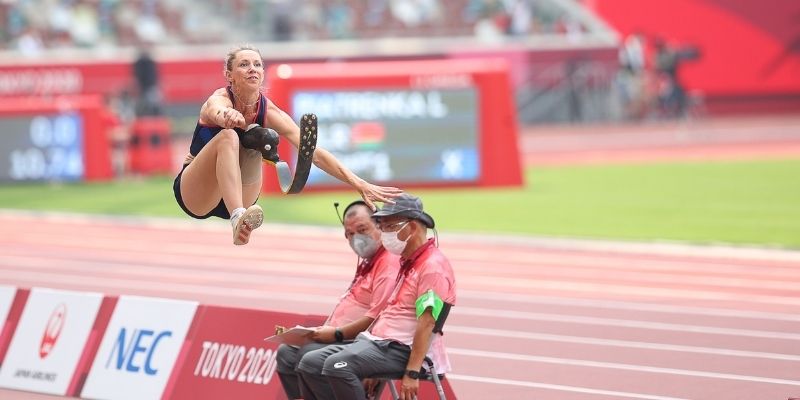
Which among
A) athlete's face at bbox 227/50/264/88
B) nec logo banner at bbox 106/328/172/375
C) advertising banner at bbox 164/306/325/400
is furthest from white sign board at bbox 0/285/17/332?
athlete's face at bbox 227/50/264/88

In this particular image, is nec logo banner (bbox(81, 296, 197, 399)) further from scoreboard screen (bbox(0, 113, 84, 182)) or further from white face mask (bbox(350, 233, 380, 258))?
scoreboard screen (bbox(0, 113, 84, 182))

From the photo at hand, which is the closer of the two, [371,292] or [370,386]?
[370,386]

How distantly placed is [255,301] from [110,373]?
3759 millimetres

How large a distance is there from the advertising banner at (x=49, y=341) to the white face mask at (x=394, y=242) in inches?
102

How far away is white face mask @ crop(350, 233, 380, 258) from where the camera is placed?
23.4ft

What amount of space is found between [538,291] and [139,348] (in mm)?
4665

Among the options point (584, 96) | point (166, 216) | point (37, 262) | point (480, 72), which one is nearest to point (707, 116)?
point (584, 96)

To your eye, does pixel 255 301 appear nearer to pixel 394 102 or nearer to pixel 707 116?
pixel 394 102

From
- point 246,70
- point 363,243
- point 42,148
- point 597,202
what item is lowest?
point 597,202

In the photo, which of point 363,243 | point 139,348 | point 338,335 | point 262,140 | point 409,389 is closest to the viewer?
point 409,389

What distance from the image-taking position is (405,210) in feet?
21.8

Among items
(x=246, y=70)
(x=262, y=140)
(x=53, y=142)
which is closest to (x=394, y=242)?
(x=262, y=140)

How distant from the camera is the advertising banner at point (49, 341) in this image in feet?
28.4

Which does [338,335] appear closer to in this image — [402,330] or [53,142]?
[402,330]
